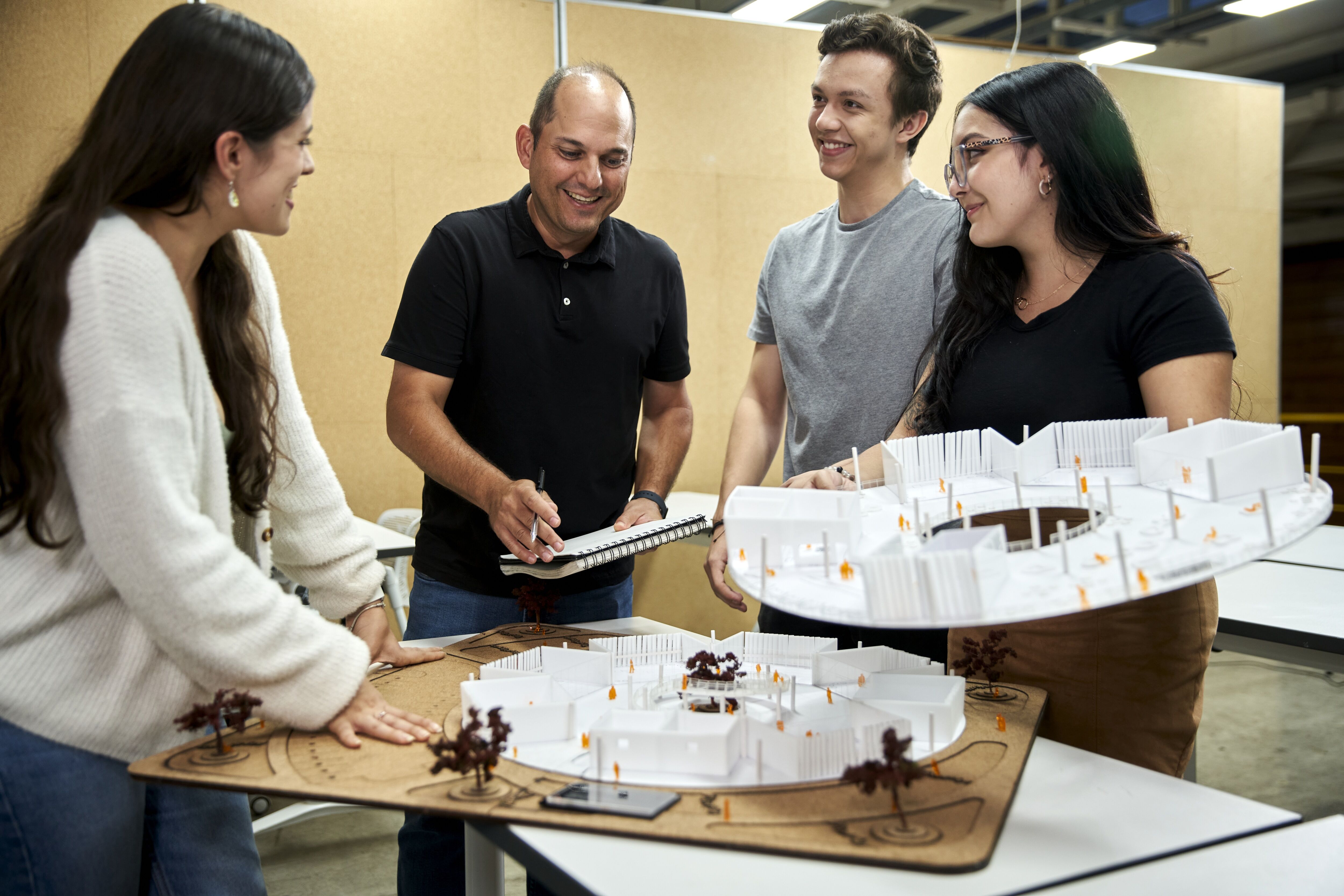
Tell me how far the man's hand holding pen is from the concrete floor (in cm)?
150

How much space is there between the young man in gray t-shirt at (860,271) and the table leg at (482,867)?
668mm

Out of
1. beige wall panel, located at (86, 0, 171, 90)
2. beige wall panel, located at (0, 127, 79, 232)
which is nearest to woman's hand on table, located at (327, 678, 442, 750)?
beige wall panel, located at (0, 127, 79, 232)

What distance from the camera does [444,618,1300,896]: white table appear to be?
0.93 metres

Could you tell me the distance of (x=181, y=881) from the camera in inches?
49.6

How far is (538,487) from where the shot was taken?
1888 millimetres

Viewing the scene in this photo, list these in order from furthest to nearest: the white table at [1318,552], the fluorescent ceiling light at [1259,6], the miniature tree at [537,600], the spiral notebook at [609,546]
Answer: the fluorescent ceiling light at [1259,6]
the white table at [1318,552]
the miniature tree at [537,600]
the spiral notebook at [609,546]

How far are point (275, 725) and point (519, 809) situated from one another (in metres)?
0.43

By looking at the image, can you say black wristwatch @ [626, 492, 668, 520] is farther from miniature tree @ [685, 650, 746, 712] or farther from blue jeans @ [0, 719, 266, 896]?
blue jeans @ [0, 719, 266, 896]

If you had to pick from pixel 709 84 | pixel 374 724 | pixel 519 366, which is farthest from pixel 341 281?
pixel 374 724

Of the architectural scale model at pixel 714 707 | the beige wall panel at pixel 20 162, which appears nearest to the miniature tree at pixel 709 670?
the architectural scale model at pixel 714 707

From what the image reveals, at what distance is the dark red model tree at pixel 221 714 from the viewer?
115cm

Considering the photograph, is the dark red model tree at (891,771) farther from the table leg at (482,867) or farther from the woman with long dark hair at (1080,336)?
the table leg at (482,867)

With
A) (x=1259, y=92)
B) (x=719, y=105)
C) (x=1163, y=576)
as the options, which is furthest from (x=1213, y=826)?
(x=1259, y=92)

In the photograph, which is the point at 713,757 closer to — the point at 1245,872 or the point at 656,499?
the point at 1245,872
